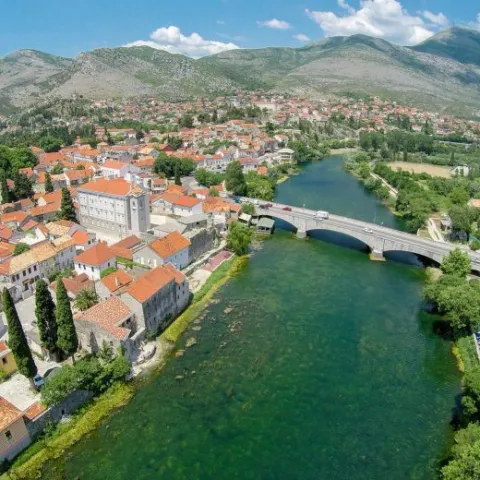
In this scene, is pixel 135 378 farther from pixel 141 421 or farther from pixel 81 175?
pixel 81 175

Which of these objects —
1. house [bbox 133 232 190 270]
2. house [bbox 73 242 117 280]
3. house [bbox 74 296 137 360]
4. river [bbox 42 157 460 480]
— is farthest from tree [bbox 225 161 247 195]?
house [bbox 74 296 137 360]

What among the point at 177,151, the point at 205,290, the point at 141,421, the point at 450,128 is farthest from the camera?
the point at 450,128

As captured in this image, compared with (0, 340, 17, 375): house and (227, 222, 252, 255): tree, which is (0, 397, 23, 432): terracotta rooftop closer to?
(0, 340, 17, 375): house

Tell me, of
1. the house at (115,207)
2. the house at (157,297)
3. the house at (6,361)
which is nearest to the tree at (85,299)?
the house at (157,297)

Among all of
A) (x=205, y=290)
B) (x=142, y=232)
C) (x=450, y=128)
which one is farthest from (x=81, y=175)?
(x=450, y=128)

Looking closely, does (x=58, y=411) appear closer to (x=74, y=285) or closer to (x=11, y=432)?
(x=11, y=432)
